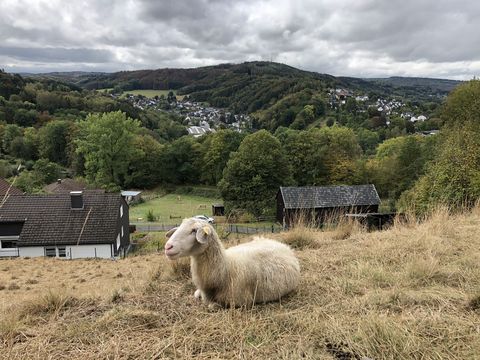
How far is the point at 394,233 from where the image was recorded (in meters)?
7.55

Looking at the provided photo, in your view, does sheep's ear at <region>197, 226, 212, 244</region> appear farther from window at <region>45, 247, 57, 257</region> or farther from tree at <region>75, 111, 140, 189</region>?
tree at <region>75, 111, 140, 189</region>

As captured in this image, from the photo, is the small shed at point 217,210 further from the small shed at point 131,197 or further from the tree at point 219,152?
the small shed at point 131,197

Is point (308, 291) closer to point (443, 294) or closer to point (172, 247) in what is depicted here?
point (443, 294)

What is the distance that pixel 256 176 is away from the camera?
154ft

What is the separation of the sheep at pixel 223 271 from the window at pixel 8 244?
29.4 m

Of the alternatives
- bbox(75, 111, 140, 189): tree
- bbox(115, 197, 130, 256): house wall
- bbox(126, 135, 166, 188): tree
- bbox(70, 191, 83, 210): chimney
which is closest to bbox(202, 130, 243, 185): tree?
bbox(126, 135, 166, 188): tree

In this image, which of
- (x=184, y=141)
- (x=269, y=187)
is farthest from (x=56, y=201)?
(x=184, y=141)

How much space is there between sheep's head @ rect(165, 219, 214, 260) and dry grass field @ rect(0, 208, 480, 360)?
0.74 meters

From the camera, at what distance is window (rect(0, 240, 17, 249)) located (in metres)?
27.6

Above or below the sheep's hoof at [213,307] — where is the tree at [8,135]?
below

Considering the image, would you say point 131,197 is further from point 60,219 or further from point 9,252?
point 9,252

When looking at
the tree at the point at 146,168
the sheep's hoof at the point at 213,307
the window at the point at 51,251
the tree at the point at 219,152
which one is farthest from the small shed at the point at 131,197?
the sheep's hoof at the point at 213,307

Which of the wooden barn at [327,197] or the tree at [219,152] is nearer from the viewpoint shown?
the wooden barn at [327,197]

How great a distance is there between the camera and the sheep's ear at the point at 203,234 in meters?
Result: 4.06
